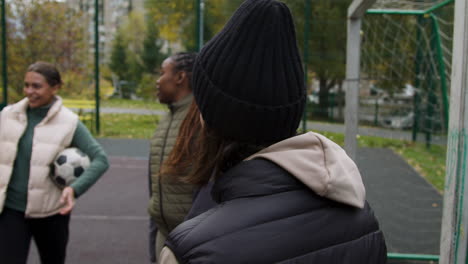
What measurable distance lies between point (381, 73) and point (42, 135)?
458 cm

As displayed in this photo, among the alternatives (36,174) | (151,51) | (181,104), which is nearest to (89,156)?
(36,174)

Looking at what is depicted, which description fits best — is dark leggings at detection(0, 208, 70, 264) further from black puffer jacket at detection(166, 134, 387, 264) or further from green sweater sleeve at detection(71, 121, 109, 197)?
black puffer jacket at detection(166, 134, 387, 264)

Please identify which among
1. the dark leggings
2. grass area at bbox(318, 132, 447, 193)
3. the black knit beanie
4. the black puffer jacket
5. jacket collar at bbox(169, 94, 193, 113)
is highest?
the black knit beanie

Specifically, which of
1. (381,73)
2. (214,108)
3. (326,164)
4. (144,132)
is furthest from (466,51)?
(144,132)

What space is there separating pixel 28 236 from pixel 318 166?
2541 millimetres

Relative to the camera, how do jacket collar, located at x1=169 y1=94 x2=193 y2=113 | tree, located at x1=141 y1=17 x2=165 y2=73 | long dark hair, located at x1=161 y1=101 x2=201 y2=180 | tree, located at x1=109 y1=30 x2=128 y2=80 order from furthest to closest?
tree, located at x1=109 y1=30 x2=128 y2=80 → tree, located at x1=141 y1=17 x2=165 y2=73 → jacket collar, located at x1=169 y1=94 x2=193 y2=113 → long dark hair, located at x1=161 y1=101 x2=201 y2=180

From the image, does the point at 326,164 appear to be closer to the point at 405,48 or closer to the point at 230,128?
the point at 230,128

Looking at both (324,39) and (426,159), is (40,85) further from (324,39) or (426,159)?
(426,159)

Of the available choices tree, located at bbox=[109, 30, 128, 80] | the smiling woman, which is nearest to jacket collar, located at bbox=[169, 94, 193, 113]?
the smiling woman

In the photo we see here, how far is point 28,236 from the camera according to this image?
121 inches

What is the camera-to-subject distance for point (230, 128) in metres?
1.09

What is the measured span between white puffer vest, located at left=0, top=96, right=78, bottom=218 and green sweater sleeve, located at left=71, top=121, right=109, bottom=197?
0.37 feet

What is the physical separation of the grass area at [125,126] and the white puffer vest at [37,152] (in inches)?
299

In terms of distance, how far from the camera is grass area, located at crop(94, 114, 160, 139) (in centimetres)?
→ 1104
